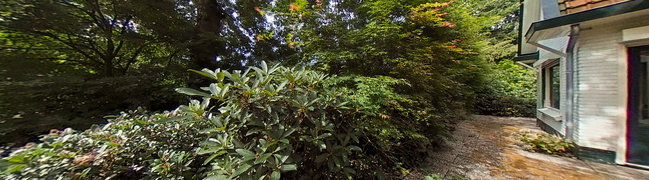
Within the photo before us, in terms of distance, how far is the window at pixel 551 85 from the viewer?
4.39 m

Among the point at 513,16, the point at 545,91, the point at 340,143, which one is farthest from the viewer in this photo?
the point at 513,16

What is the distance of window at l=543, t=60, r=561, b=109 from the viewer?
14.4 feet

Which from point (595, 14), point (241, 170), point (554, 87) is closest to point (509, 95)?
point (554, 87)

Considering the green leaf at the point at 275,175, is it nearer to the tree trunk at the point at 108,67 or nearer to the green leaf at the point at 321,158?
the green leaf at the point at 321,158

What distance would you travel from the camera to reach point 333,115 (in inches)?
66.5

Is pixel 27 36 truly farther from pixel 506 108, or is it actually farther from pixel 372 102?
pixel 506 108

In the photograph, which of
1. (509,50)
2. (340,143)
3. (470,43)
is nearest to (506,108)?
(509,50)

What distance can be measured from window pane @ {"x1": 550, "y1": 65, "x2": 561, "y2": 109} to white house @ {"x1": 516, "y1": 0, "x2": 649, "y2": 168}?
1.61 metres

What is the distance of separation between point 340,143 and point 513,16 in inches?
747

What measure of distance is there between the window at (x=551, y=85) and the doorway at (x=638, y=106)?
2.00m

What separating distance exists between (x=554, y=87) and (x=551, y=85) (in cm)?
27

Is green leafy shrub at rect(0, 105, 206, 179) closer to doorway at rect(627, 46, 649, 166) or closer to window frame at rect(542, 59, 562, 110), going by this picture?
doorway at rect(627, 46, 649, 166)

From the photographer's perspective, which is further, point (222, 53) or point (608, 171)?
point (222, 53)

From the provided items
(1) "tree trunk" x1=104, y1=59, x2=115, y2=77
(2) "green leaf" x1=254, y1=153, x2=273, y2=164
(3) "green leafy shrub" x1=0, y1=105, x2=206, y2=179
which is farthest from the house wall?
(1) "tree trunk" x1=104, y1=59, x2=115, y2=77
